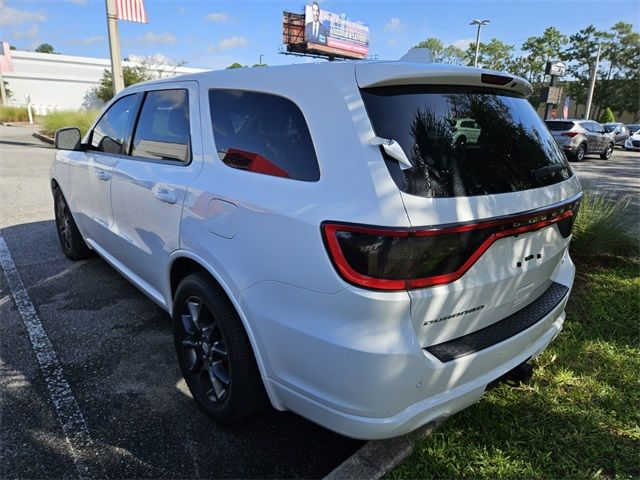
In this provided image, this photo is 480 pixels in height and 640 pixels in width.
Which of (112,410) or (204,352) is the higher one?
(204,352)

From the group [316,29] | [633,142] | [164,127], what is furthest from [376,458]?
[316,29]

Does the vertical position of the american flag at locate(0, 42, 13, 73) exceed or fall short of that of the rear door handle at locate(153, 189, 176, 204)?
it exceeds it

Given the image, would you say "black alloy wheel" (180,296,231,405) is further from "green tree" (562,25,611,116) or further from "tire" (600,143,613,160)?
"green tree" (562,25,611,116)

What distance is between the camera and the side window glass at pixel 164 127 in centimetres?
267

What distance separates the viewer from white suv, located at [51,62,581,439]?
1661 millimetres

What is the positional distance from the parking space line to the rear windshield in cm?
207

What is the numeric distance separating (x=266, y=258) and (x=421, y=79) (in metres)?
1.00

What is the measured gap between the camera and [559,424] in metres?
2.43

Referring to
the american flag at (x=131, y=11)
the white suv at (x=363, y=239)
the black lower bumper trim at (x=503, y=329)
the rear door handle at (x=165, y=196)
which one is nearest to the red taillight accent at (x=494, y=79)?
the white suv at (x=363, y=239)

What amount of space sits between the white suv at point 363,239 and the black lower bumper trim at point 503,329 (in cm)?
1

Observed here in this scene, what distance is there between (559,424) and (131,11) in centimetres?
1396

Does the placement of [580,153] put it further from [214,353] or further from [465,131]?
[214,353]

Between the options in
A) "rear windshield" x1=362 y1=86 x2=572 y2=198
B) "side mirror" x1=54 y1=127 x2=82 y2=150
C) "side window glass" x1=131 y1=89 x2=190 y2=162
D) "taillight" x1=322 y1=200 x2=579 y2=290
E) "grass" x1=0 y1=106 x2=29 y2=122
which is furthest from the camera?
"grass" x1=0 y1=106 x2=29 y2=122

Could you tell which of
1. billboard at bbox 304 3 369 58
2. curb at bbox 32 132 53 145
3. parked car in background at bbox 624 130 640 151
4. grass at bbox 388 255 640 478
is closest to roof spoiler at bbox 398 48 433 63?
grass at bbox 388 255 640 478
